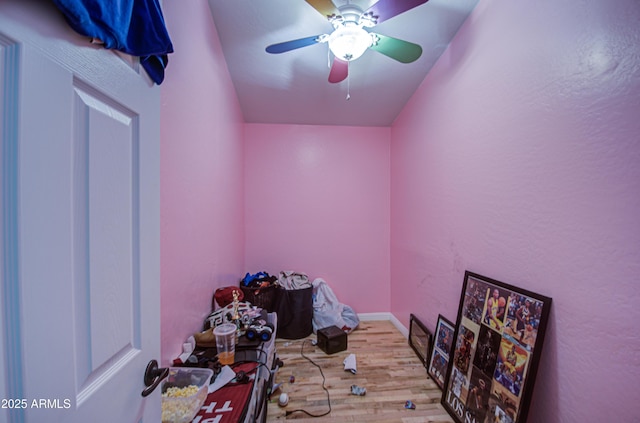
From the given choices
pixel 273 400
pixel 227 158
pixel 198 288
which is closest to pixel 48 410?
pixel 198 288

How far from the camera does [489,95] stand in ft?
4.84

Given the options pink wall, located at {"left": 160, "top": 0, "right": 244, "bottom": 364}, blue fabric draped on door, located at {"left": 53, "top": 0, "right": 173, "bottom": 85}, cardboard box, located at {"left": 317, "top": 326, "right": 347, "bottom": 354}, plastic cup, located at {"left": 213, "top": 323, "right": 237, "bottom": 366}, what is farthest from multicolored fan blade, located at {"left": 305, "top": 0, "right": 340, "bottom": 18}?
cardboard box, located at {"left": 317, "top": 326, "right": 347, "bottom": 354}

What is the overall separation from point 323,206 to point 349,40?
1.85 m

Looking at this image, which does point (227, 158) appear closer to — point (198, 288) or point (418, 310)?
point (198, 288)

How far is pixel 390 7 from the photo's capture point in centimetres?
126

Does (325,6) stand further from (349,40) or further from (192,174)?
(192,174)

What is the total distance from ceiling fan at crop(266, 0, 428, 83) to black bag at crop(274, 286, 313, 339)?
218 centimetres

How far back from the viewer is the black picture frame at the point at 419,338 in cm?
206

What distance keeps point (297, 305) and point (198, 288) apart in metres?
1.32

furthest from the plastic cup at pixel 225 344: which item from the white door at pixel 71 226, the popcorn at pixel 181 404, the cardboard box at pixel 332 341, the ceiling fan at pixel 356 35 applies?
the ceiling fan at pixel 356 35

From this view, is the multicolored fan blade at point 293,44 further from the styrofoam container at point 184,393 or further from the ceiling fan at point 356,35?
the styrofoam container at point 184,393

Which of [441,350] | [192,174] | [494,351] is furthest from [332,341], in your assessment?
[192,174]

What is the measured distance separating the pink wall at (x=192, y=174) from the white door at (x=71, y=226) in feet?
1.38

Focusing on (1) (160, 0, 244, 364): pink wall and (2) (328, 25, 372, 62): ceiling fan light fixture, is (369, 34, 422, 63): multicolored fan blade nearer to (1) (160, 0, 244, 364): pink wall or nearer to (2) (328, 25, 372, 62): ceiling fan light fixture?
(2) (328, 25, 372, 62): ceiling fan light fixture
